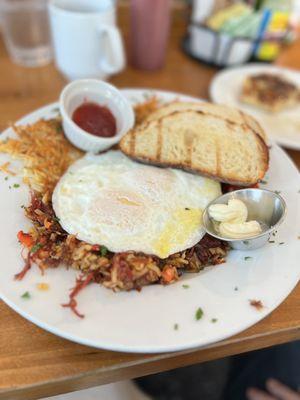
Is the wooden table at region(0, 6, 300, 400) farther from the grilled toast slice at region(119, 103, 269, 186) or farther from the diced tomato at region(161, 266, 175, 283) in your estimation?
the grilled toast slice at region(119, 103, 269, 186)

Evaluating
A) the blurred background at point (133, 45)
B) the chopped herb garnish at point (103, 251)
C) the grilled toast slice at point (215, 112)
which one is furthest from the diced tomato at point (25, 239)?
the blurred background at point (133, 45)

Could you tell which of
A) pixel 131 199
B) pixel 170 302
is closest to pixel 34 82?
pixel 131 199

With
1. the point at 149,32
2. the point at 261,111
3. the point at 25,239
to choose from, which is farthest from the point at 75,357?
the point at 149,32

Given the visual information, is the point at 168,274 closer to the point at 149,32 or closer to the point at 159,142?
the point at 159,142

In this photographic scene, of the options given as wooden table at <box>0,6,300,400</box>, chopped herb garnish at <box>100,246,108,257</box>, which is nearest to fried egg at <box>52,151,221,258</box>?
chopped herb garnish at <box>100,246,108,257</box>

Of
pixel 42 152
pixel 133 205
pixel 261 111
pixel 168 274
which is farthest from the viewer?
pixel 261 111

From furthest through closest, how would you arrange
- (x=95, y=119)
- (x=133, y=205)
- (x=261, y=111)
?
(x=261, y=111) → (x=95, y=119) → (x=133, y=205)
